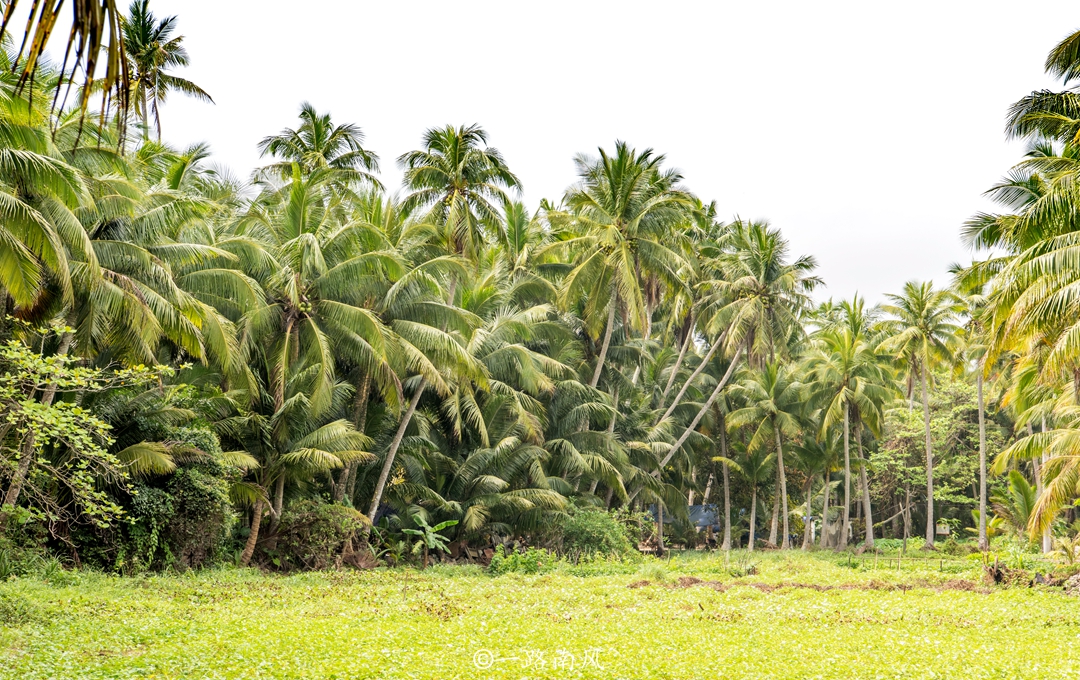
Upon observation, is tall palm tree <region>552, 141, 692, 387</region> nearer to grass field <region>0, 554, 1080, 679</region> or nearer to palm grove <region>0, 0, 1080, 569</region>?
palm grove <region>0, 0, 1080, 569</region>

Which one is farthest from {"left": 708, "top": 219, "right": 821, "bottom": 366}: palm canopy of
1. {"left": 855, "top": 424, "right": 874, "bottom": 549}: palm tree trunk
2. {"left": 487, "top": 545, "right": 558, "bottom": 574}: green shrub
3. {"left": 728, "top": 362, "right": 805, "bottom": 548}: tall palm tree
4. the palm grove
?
{"left": 487, "top": 545, "right": 558, "bottom": 574}: green shrub

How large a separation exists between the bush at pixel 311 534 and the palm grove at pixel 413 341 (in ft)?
0.29

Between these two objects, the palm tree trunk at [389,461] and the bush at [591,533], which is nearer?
the palm tree trunk at [389,461]

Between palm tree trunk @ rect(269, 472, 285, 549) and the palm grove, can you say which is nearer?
the palm grove

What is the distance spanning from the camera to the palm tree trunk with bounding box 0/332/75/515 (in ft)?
34.9

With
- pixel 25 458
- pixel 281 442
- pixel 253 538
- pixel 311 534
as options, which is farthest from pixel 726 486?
pixel 25 458

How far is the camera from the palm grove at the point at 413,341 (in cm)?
1229

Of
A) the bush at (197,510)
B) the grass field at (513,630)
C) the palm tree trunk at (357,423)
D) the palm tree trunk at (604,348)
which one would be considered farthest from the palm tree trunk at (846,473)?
the bush at (197,510)

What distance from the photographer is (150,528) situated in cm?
1512

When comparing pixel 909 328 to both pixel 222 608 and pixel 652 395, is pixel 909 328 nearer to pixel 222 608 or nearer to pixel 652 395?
pixel 652 395

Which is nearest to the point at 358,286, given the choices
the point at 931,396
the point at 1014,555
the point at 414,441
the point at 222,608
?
the point at 414,441

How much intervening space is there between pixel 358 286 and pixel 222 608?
8.40 meters

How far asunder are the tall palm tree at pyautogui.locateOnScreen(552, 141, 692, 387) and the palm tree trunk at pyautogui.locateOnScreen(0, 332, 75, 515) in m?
14.0

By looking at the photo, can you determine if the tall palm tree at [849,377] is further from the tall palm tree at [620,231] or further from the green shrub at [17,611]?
the green shrub at [17,611]
